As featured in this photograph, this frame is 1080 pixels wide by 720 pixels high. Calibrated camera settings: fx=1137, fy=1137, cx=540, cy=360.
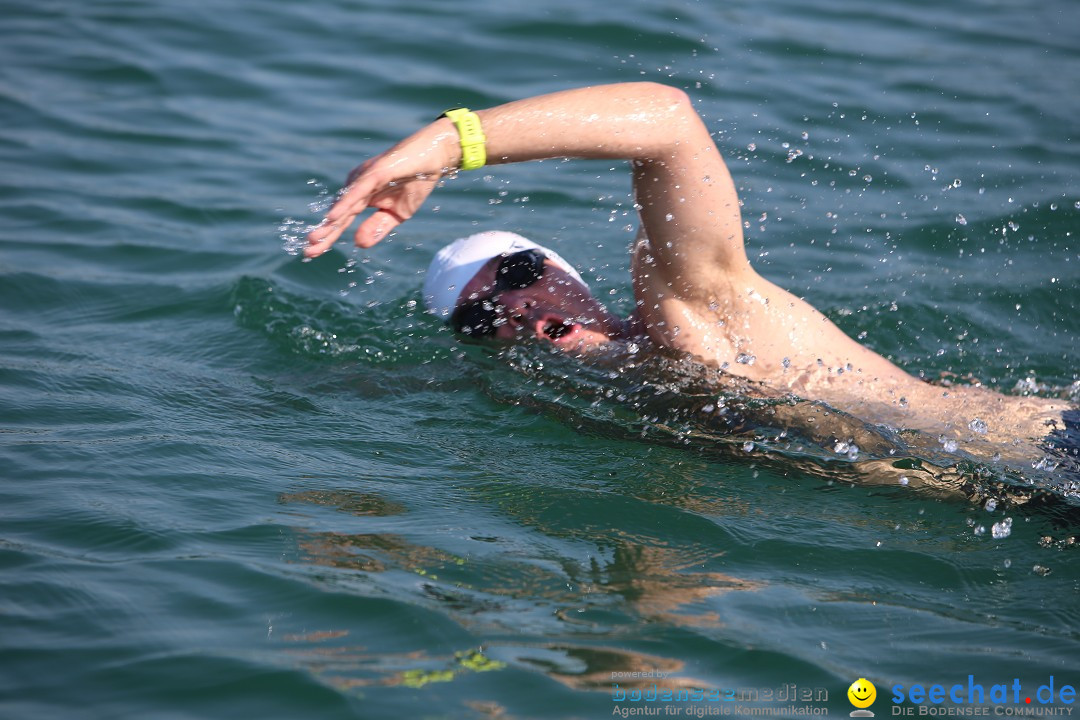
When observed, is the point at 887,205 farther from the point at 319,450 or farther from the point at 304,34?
the point at 304,34

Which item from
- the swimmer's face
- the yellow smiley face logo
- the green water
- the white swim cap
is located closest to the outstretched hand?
the green water

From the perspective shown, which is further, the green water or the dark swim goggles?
the dark swim goggles

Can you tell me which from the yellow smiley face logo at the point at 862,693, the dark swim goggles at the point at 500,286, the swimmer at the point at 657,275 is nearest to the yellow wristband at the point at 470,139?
the swimmer at the point at 657,275

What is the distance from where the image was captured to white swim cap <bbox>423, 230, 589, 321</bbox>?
5.10m

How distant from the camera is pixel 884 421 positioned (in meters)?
4.37

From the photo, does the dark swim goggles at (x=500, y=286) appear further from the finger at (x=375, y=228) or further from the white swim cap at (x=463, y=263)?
the finger at (x=375, y=228)

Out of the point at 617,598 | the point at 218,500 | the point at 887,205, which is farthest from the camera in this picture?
the point at 887,205

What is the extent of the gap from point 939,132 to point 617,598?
6465mm

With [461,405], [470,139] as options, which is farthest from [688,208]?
[461,405]

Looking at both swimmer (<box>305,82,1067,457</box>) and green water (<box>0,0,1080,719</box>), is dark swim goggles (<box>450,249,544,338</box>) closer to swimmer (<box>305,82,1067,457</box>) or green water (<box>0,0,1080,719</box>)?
swimmer (<box>305,82,1067,457</box>)

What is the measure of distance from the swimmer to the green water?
0.25 meters

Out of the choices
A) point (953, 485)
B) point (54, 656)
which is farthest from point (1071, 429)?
point (54, 656)

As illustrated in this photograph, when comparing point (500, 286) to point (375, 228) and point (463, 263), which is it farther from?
point (375, 228)

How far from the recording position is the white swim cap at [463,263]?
5.10 metres
